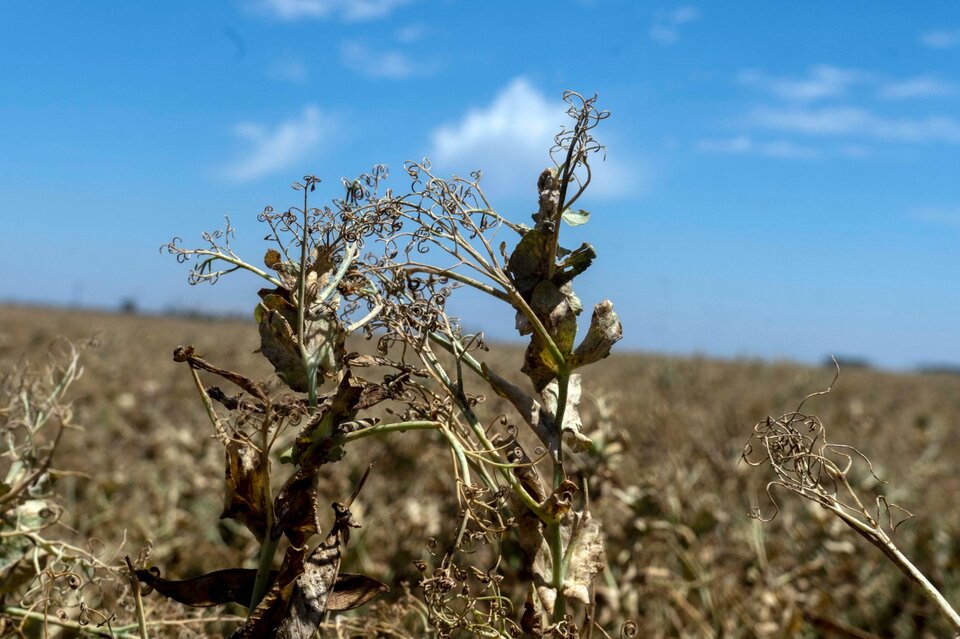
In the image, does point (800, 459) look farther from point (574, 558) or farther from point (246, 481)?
point (246, 481)

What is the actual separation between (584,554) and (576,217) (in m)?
0.32

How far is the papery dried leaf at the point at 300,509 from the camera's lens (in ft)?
2.72

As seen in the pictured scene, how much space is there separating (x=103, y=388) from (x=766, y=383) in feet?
31.9

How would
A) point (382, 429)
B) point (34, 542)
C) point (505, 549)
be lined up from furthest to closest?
point (505, 549) < point (34, 542) < point (382, 429)

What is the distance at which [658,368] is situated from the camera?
50.0 ft

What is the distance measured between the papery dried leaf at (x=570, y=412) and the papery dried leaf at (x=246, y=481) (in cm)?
26

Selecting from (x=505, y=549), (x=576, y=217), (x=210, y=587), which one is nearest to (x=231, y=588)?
(x=210, y=587)

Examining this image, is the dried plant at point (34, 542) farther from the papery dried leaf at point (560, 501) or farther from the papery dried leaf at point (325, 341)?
the papery dried leaf at point (560, 501)

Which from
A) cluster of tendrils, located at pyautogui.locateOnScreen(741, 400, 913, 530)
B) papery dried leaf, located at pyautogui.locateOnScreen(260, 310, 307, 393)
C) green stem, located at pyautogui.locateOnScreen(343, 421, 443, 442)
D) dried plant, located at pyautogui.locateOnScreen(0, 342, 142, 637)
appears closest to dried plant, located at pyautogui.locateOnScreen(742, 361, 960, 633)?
cluster of tendrils, located at pyautogui.locateOnScreen(741, 400, 913, 530)

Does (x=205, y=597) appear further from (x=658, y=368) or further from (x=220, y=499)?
(x=658, y=368)

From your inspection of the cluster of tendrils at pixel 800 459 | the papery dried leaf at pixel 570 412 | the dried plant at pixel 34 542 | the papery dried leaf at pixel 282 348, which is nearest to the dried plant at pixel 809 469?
the cluster of tendrils at pixel 800 459

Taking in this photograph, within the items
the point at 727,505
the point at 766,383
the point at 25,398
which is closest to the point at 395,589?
the point at 25,398

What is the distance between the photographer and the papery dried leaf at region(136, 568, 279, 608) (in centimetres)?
85

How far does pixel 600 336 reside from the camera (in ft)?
2.91
